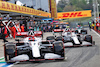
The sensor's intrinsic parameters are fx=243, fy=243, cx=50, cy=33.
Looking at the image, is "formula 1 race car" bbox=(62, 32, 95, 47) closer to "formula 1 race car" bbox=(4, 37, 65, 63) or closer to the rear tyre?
"formula 1 race car" bbox=(4, 37, 65, 63)

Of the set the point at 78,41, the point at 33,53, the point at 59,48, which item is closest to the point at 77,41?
the point at 78,41

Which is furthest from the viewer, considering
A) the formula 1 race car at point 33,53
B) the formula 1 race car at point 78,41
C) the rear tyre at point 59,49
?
the formula 1 race car at point 78,41

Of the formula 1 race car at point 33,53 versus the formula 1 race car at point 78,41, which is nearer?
the formula 1 race car at point 33,53

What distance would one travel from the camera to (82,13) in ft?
250

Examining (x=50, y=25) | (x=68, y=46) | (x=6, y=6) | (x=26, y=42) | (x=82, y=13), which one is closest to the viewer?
(x=26, y=42)

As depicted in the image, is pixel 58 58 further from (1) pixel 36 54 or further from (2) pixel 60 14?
(2) pixel 60 14

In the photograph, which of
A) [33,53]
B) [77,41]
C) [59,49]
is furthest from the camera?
[77,41]

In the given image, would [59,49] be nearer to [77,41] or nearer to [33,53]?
[33,53]

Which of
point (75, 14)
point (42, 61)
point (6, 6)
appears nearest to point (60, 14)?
point (75, 14)

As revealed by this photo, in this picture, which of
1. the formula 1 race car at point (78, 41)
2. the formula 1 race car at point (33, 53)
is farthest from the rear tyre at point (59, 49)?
the formula 1 race car at point (78, 41)

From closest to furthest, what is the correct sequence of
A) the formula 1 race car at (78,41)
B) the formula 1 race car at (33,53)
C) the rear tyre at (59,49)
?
1. the formula 1 race car at (33,53)
2. the rear tyre at (59,49)
3. the formula 1 race car at (78,41)

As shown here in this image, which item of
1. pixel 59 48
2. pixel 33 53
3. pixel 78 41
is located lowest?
pixel 78 41

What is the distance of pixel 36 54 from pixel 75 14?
226 feet

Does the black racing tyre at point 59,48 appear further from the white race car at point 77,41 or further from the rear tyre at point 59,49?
the white race car at point 77,41
